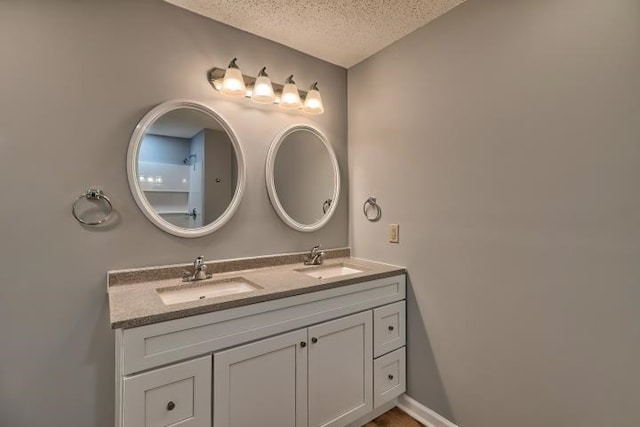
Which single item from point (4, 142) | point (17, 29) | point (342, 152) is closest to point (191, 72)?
point (17, 29)

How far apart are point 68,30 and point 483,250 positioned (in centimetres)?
219

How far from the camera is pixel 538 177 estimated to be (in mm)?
1290

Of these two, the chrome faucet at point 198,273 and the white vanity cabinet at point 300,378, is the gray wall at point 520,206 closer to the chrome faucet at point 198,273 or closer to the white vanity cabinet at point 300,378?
the white vanity cabinet at point 300,378

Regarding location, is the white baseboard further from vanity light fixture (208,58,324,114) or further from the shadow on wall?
vanity light fixture (208,58,324,114)

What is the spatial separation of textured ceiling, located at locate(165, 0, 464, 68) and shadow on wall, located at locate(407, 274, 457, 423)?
4.96 ft

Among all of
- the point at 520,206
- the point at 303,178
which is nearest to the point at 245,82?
the point at 303,178

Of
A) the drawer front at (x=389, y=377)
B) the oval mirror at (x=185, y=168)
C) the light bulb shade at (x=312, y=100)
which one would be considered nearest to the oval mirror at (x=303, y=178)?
the light bulb shade at (x=312, y=100)

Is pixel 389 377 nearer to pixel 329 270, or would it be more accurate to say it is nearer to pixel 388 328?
pixel 388 328

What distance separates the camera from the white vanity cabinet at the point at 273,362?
1.05 metres

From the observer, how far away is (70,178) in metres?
1.34

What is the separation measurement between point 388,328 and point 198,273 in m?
1.12

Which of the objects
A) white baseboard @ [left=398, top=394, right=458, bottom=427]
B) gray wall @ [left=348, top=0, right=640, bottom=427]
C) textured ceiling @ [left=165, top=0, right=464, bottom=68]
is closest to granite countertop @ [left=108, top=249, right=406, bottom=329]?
gray wall @ [left=348, top=0, right=640, bottom=427]

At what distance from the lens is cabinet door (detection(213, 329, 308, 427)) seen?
1.19 metres

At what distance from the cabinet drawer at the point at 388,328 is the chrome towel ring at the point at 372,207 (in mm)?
577
